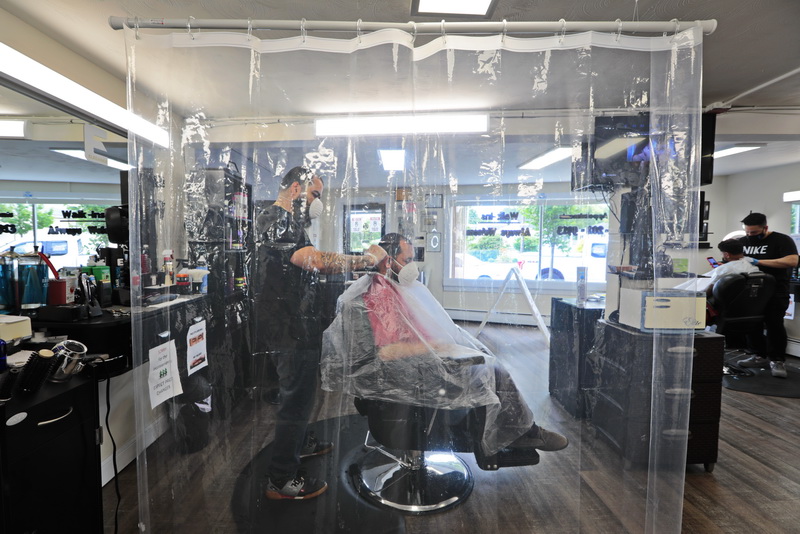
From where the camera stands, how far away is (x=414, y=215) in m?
1.44

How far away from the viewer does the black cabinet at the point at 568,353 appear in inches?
60.5

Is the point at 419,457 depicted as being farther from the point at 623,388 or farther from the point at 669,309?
the point at 669,309

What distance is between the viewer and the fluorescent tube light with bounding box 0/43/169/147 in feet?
4.65

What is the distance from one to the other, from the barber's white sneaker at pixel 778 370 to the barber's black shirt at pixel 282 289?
14.2 feet

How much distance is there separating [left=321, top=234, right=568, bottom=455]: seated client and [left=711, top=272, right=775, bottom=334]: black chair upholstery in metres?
2.89

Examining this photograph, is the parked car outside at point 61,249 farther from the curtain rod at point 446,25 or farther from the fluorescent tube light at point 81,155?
the curtain rod at point 446,25

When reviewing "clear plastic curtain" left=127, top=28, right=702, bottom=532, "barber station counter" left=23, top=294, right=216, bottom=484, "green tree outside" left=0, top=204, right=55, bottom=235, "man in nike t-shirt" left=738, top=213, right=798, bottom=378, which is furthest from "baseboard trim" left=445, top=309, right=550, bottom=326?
"man in nike t-shirt" left=738, top=213, right=798, bottom=378

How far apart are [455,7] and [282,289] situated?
1381 mm

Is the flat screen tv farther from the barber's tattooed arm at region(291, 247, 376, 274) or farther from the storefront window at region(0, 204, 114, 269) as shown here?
the storefront window at region(0, 204, 114, 269)

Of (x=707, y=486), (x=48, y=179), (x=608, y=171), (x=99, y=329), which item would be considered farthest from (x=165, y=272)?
(x=707, y=486)

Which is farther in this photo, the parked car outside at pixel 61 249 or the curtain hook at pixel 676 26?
the parked car outside at pixel 61 249

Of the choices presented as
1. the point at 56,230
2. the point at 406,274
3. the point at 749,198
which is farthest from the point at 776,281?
the point at 56,230

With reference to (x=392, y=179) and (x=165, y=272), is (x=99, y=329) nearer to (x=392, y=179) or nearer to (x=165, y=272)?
(x=165, y=272)

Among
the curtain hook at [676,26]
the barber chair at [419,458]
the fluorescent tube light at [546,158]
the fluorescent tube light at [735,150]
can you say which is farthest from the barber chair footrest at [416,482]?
the fluorescent tube light at [735,150]
